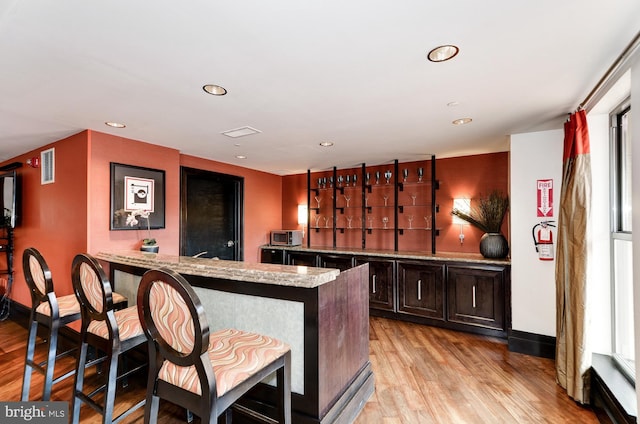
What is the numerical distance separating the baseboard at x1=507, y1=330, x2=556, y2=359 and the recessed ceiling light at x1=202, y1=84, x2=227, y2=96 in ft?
11.9

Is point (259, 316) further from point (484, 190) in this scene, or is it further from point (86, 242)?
point (484, 190)

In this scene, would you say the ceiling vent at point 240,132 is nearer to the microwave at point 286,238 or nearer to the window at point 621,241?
the microwave at point 286,238

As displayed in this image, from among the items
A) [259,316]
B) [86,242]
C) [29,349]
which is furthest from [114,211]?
[259,316]

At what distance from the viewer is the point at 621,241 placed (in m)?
2.27

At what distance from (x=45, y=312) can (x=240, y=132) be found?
213 cm

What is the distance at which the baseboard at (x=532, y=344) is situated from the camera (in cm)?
297

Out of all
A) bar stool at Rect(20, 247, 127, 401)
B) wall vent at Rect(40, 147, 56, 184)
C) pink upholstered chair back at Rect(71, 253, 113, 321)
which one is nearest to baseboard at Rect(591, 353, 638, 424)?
pink upholstered chair back at Rect(71, 253, 113, 321)

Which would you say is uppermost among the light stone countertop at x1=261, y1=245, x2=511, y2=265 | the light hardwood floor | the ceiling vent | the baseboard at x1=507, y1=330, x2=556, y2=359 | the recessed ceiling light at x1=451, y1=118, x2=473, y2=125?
the ceiling vent

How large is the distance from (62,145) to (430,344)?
15.0ft

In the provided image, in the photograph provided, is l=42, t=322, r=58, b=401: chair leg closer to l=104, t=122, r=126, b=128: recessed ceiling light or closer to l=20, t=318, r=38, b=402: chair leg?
l=20, t=318, r=38, b=402: chair leg

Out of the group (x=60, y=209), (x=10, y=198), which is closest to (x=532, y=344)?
(x=60, y=209)

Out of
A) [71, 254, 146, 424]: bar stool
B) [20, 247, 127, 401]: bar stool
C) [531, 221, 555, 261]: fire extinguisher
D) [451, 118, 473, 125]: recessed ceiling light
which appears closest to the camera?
[71, 254, 146, 424]: bar stool

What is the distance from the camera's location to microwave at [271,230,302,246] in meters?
5.15

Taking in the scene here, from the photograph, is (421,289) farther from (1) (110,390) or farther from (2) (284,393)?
(1) (110,390)
